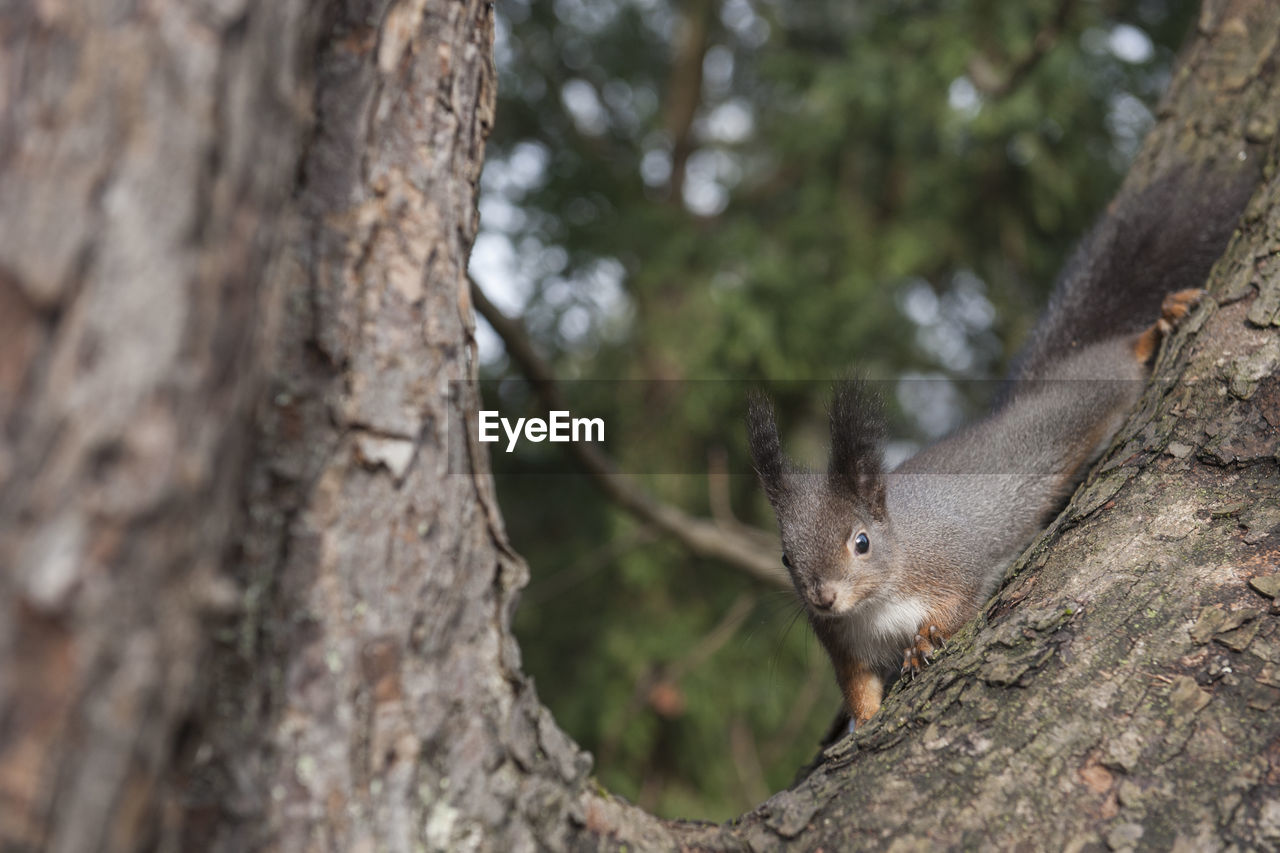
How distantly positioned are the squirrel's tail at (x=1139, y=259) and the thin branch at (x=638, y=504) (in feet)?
3.35

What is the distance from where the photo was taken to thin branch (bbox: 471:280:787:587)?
233 centimetres

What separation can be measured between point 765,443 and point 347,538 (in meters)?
1.18

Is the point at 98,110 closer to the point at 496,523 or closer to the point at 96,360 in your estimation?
the point at 96,360

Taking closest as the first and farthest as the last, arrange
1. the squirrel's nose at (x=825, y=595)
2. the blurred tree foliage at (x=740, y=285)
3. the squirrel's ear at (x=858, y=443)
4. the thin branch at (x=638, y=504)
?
1. the squirrel's ear at (x=858, y=443)
2. the squirrel's nose at (x=825, y=595)
3. the thin branch at (x=638, y=504)
4. the blurred tree foliage at (x=740, y=285)

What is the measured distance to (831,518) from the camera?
1981 millimetres

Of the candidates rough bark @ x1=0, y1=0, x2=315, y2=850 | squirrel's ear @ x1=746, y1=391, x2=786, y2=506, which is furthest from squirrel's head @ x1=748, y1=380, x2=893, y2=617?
rough bark @ x1=0, y1=0, x2=315, y2=850

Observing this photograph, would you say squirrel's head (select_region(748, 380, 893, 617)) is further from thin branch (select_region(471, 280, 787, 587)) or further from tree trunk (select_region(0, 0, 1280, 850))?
thin branch (select_region(471, 280, 787, 587))

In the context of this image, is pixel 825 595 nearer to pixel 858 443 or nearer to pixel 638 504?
pixel 858 443

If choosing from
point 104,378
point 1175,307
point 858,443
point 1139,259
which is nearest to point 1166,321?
point 1175,307

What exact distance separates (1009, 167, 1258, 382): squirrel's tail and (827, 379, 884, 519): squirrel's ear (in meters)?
0.57

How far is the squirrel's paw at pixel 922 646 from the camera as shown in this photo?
1.79 m

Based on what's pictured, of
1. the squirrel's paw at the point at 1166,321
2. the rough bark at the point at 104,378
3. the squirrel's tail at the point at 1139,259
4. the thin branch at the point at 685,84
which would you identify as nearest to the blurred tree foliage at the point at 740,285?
the thin branch at the point at 685,84

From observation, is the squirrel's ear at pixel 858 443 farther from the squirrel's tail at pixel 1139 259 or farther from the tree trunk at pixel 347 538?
the squirrel's tail at pixel 1139 259

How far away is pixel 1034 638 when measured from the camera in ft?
3.97
